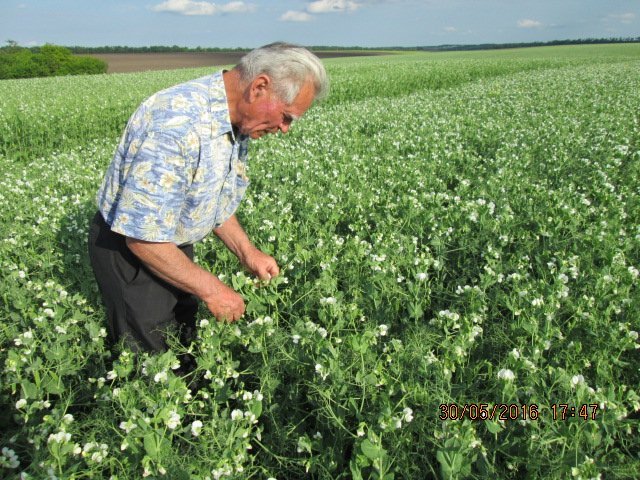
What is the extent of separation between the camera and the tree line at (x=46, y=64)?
1965 inches

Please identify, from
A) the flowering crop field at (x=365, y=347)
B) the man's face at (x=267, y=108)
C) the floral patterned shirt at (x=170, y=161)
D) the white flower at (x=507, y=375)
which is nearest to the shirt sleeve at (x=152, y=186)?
the floral patterned shirt at (x=170, y=161)

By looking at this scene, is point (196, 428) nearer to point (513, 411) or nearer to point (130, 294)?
point (130, 294)

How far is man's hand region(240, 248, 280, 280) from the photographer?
10.3 ft

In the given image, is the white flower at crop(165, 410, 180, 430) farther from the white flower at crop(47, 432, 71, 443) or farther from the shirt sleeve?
the shirt sleeve

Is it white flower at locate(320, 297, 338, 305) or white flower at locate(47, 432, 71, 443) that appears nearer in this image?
white flower at locate(47, 432, 71, 443)

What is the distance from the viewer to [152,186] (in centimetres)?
219

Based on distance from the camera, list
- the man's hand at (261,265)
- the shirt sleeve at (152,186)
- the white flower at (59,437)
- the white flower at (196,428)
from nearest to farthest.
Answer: the white flower at (59,437)
the white flower at (196,428)
the shirt sleeve at (152,186)
the man's hand at (261,265)

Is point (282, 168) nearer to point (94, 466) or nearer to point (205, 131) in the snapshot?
point (205, 131)

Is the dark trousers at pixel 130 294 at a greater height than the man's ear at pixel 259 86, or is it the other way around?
the man's ear at pixel 259 86

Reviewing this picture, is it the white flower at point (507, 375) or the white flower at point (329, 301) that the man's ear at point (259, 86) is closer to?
the white flower at point (329, 301)

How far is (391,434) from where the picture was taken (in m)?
2.17

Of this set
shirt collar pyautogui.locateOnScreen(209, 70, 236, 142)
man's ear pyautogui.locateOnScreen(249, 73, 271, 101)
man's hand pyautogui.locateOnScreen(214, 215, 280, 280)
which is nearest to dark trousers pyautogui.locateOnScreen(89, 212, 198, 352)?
man's hand pyautogui.locateOnScreen(214, 215, 280, 280)

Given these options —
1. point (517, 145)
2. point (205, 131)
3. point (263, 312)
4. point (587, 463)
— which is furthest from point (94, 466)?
point (517, 145)

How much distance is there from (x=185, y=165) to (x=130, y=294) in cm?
105
